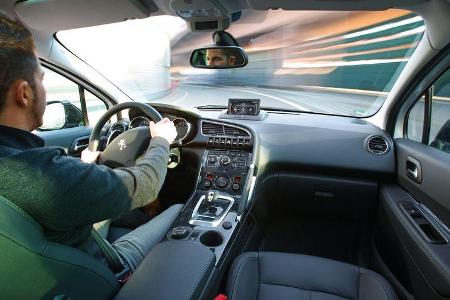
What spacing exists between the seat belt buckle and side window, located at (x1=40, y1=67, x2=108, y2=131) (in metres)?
1.68

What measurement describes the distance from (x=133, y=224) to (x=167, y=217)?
0.55 meters

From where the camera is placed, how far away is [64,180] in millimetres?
1102

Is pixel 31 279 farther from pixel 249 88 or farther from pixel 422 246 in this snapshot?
pixel 249 88

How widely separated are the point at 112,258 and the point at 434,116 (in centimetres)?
228

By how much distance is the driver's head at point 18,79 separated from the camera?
43.3 inches

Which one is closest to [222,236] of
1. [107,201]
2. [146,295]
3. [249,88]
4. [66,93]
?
[146,295]

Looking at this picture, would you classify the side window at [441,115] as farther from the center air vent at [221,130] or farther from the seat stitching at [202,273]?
the seat stitching at [202,273]

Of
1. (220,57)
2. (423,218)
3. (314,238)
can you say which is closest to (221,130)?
(220,57)

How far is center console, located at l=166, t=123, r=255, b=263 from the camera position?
1.98 m

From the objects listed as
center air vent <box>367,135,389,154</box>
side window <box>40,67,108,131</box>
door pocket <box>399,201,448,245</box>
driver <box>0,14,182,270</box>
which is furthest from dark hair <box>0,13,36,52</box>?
center air vent <box>367,135,389,154</box>

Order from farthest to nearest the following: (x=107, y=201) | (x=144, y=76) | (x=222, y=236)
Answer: (x=144, y=76)
(x=222, y=236)
(x=107, y=201)

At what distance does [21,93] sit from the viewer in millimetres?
1138

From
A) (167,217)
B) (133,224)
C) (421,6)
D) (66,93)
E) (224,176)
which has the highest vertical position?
(421,6)

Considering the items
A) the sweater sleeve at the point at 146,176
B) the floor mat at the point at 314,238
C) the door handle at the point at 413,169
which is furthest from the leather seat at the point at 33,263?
the floor mat at the point at 314,238
